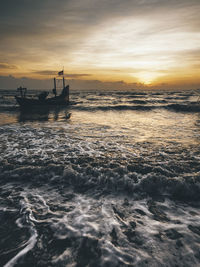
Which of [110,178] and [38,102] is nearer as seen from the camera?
[110,178]

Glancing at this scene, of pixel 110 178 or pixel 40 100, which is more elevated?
pixel 40 100

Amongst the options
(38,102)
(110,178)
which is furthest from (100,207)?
(38,102)

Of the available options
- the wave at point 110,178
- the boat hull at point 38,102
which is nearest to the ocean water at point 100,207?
the wave at point 110,178

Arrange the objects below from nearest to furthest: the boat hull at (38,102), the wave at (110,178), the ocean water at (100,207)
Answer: the ocean water at (100,207)
the wave at (110,178)
the boat hull at (38,102)

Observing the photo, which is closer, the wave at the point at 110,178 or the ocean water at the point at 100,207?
the ocean water at the point at 100,207

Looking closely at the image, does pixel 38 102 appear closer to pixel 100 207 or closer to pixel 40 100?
pixel 40 100

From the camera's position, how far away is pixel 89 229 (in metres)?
3.18

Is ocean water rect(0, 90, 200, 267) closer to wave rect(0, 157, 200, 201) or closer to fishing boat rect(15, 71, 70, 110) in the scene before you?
wave rect(0, 157, 200, 201)

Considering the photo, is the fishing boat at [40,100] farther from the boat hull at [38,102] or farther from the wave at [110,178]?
the wave at [110,178]

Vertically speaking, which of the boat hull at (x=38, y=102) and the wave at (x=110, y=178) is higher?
the boat hull at (x=38, y=102)

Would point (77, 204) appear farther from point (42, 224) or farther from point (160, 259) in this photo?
point (160, 259)

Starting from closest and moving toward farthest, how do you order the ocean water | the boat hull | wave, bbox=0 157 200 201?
the ocean water → wave, bbox=0 157 200 201 → the boat hull

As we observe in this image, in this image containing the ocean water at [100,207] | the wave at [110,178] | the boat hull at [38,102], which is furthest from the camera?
the boat hull at [38,102]

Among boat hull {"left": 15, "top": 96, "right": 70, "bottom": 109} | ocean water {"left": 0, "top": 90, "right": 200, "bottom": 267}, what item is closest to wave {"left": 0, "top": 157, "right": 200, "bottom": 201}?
ocean water {"left": 0, "top": 90, "right": 200, "bottom": 267}
